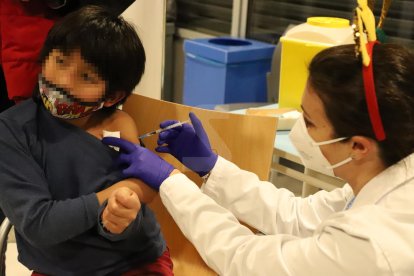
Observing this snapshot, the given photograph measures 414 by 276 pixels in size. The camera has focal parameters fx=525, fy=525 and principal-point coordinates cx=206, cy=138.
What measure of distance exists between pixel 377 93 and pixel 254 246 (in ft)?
1.39

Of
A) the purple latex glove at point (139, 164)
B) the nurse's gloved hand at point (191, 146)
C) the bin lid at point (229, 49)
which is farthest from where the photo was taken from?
the bin lid at point (229, 49)

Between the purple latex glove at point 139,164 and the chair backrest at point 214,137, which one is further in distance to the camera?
the chair backrest at point 214,137

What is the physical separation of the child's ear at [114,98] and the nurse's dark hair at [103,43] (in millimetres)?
13

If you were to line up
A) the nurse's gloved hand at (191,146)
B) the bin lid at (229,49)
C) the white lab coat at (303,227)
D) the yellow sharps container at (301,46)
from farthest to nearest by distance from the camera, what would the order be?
1. the bin lid at (229,49)
2. the yellow sharps container at (301,46)
3. the nurse's gloved hand at (191,146)
4. the white lab coat at (303,227)

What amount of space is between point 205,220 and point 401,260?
0.46 meters

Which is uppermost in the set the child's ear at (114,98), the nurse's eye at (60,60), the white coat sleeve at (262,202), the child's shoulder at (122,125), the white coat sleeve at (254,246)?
the nurse's eye at (60,60)

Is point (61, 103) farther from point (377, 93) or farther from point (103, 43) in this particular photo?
point (377, 93)

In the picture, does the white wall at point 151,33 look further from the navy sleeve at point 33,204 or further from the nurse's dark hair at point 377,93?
the nurse's dark hair at point 377,93

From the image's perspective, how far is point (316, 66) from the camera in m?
1.13

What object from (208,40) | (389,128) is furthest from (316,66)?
(208,40)

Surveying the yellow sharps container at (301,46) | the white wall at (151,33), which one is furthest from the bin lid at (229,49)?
the white wall at (151,33)

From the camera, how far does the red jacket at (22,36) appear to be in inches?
53.0

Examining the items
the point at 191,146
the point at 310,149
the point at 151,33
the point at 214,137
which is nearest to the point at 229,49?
the point at 151,33

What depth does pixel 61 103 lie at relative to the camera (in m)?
1.21
